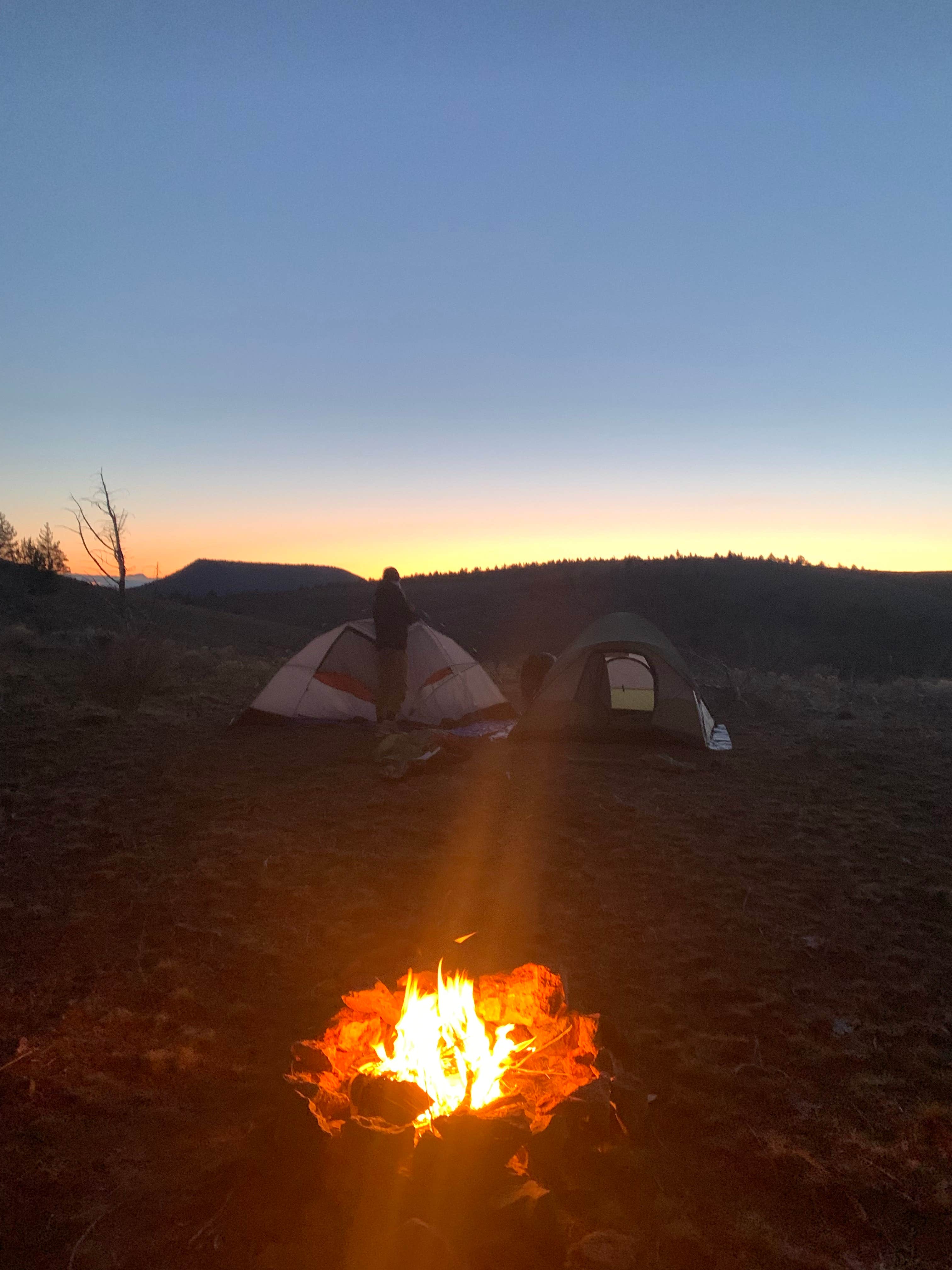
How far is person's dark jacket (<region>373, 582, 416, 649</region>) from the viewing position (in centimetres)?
1167

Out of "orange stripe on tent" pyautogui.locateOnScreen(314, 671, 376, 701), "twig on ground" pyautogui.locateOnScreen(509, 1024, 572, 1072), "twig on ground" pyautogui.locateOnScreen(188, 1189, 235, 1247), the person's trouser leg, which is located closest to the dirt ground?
"twig on ground" pyautogui.locateOnScreen(188, 1189, 235, 1247)

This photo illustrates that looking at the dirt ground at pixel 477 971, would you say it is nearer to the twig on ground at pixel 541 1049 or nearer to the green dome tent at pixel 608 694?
the twig on ground at pixel 541 1049

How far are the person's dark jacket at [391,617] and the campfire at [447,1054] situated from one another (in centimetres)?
846

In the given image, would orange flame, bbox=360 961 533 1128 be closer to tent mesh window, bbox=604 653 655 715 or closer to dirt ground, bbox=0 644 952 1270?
dirt ground, bbox=0 644 952 1270

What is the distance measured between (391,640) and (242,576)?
107m

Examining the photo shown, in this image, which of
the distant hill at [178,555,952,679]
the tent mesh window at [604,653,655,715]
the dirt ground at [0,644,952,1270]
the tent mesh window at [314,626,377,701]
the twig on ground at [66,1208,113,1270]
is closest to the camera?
the twig on ground at [66,1208,113,1270]

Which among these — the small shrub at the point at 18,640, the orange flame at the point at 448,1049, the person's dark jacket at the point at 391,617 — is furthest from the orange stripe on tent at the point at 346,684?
the small shrub at the point at 18,640

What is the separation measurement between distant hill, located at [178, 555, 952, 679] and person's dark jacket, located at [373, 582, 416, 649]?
75.4ft

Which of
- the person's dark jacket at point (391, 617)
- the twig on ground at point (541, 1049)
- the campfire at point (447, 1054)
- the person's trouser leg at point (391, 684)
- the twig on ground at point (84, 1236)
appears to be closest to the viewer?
the twig on ground at point (84, 1236)

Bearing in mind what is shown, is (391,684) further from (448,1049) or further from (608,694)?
(448,1049)

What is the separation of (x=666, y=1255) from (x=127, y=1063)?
2.45 metres

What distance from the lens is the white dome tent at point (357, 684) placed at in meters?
12.0

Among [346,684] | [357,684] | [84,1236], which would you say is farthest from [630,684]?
[84,1236]

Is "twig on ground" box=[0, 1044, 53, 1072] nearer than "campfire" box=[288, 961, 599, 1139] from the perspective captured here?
No
